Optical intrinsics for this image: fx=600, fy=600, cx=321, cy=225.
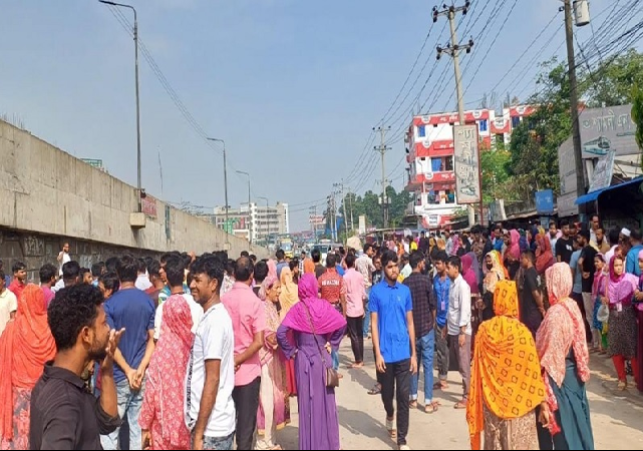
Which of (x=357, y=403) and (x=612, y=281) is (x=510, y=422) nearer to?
(x=357, y=403)

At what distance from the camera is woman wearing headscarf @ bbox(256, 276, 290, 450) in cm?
582

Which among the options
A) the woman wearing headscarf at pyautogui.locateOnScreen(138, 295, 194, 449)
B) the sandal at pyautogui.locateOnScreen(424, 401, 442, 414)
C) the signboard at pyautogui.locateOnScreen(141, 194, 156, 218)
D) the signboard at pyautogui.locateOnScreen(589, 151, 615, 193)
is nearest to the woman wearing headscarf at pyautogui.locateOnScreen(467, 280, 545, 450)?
the woman wearing headscarf at pyautogui.locateOnScreen(138, 295, 194, 449)

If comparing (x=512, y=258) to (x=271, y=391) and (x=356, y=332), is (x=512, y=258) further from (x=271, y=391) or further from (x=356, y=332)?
(x=271, y=391)

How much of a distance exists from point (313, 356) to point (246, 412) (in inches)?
35.5

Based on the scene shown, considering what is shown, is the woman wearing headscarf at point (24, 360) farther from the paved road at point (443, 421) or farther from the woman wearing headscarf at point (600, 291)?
the woman wearing headscarf at point (600, 291)

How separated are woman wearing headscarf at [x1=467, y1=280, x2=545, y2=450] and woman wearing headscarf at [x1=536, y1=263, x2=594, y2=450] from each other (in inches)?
11.7

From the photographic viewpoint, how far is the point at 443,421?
6.50 m

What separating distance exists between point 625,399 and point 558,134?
28877mm

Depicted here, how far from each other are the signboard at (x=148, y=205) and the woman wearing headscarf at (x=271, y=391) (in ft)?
54.7

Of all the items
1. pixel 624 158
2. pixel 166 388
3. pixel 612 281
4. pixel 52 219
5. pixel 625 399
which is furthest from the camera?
pixel 624 158

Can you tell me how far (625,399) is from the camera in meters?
7.12

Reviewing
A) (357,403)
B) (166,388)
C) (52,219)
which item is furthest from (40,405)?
(52,219)

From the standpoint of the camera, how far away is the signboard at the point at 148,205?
867 inches

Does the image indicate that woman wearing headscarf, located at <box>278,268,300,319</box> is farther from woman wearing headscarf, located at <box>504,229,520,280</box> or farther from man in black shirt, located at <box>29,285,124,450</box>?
man in black shirt, located at <box>29,285,124,450</box>
